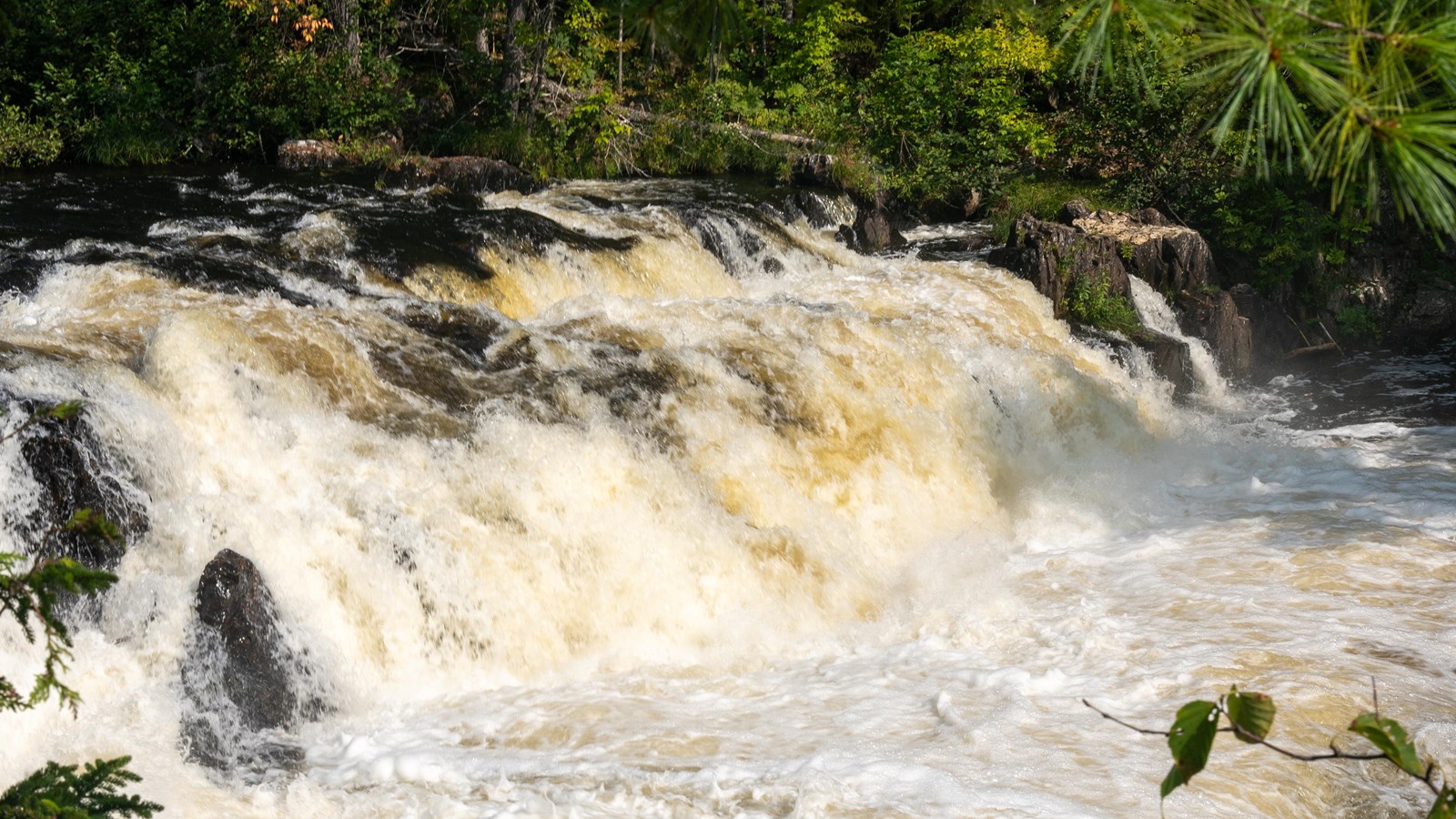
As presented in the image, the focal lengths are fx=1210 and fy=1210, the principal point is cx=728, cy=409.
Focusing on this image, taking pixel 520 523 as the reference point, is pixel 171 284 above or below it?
above

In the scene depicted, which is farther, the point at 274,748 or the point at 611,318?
the point at 611,318

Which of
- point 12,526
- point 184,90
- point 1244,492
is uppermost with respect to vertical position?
point 184,90

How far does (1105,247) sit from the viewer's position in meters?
12.4

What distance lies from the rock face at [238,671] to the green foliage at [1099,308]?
28.5 feet

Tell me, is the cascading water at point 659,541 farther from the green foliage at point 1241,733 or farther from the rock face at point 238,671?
the green foliage at point 1241,733

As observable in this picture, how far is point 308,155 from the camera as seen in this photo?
14.5 m

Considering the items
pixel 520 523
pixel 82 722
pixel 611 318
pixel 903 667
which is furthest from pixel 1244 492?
pixel 82 722

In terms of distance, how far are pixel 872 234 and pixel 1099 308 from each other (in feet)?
10.0

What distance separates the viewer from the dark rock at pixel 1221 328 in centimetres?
1238

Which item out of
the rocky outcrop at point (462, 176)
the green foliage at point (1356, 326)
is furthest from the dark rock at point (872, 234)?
the green foliage at point (1356, 326)

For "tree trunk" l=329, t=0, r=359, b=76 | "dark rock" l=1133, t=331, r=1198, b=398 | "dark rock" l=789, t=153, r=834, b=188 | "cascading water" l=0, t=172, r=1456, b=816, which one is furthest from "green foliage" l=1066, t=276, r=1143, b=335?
"tree trunk" l=329, t=0, r=359, b=76

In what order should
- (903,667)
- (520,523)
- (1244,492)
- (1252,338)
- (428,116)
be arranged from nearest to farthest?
1. (903,667)
2. (520,523)
3. (1244,492)
4. (1252,338)
5. (428,116)

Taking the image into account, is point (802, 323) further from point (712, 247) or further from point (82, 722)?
point (82, 722)

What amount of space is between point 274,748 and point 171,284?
425 cm
